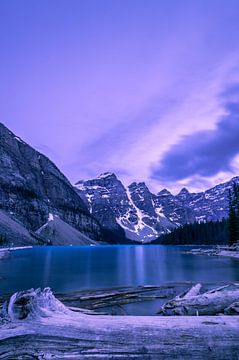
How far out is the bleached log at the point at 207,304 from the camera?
35.3 ft

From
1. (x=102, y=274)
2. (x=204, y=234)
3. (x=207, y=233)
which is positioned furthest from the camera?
(x=204, y=234)

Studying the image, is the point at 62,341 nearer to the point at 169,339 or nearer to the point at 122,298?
the point at 169,339

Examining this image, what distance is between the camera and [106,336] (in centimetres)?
485

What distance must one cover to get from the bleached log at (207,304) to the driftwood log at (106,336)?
5863 mm

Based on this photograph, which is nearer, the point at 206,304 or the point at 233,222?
the point at 206,304

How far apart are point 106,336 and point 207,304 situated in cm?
741

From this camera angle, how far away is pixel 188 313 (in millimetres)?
10641

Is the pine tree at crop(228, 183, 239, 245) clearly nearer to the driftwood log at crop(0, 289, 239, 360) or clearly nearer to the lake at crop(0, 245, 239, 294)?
the lake at crop(0, 245, 239, 294)

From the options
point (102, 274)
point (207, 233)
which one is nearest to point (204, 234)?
point (207, 233)

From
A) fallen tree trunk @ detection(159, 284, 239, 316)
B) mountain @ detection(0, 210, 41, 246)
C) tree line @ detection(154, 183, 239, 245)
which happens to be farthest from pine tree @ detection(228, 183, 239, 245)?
mountain @ detection(0, 210, 41, 246)

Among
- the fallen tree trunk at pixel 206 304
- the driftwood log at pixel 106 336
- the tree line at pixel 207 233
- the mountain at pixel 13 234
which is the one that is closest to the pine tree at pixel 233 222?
the tree line at pixel 207 233

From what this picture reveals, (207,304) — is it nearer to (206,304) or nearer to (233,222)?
(206,304)

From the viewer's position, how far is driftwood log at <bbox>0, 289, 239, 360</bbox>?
4.55 meters

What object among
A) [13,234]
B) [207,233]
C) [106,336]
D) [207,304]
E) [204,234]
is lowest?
[207,304]
